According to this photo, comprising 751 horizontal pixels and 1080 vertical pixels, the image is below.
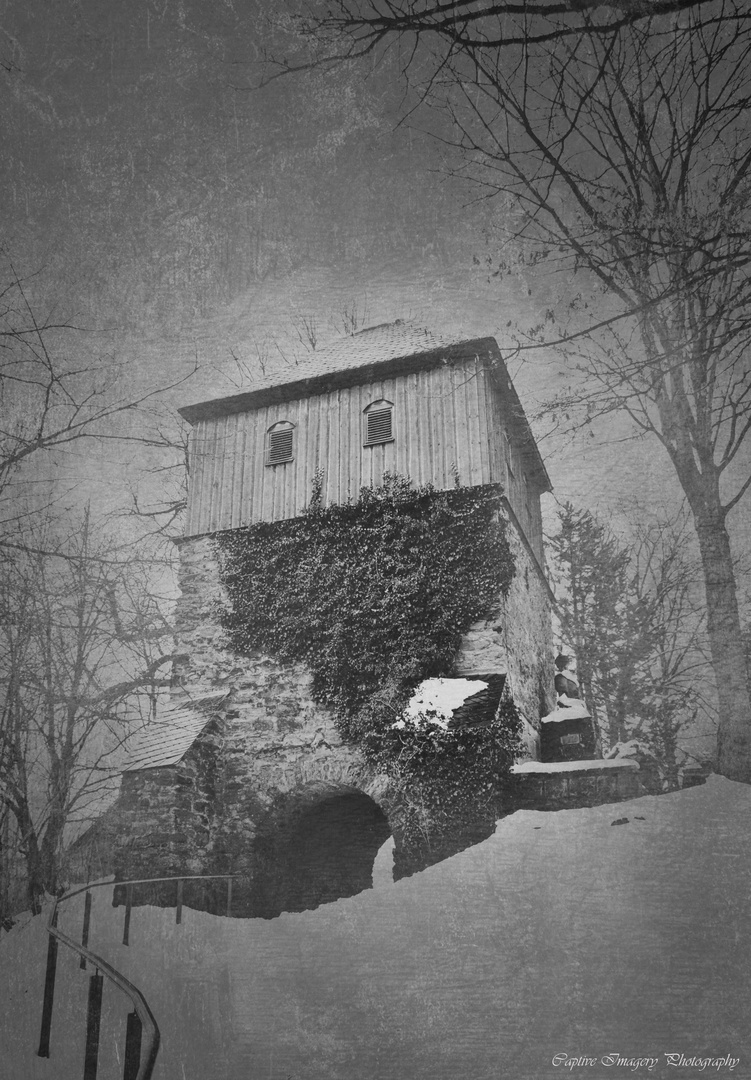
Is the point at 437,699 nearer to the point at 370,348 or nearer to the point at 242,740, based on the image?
the point at 242,740

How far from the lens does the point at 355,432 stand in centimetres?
454

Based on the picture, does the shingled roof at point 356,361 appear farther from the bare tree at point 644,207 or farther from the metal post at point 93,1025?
the metal post at point 93,1025

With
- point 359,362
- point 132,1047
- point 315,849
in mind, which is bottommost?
point 132,1047

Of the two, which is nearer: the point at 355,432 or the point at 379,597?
the point at 379,597

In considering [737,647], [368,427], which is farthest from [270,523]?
[737,647]

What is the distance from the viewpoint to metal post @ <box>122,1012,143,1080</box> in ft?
9.62

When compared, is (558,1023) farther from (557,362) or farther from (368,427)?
(368,427)

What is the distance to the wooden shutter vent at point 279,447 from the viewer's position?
4609 millimetres

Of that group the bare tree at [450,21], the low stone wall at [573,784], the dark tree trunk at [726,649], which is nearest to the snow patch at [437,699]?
the low stone wall at [573,784]

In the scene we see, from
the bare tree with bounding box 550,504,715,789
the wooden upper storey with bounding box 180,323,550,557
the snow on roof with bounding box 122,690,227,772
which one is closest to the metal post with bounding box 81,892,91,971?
the snow on roof with bounding box 122,690,227,772

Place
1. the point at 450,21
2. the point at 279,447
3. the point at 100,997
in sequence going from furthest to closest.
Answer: the point at 279,447
the point at 100,997
the point at 450,21

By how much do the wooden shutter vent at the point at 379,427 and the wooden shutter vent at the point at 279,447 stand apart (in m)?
0.47

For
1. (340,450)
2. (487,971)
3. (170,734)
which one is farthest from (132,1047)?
(340,450)

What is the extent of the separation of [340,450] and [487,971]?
2.64m
